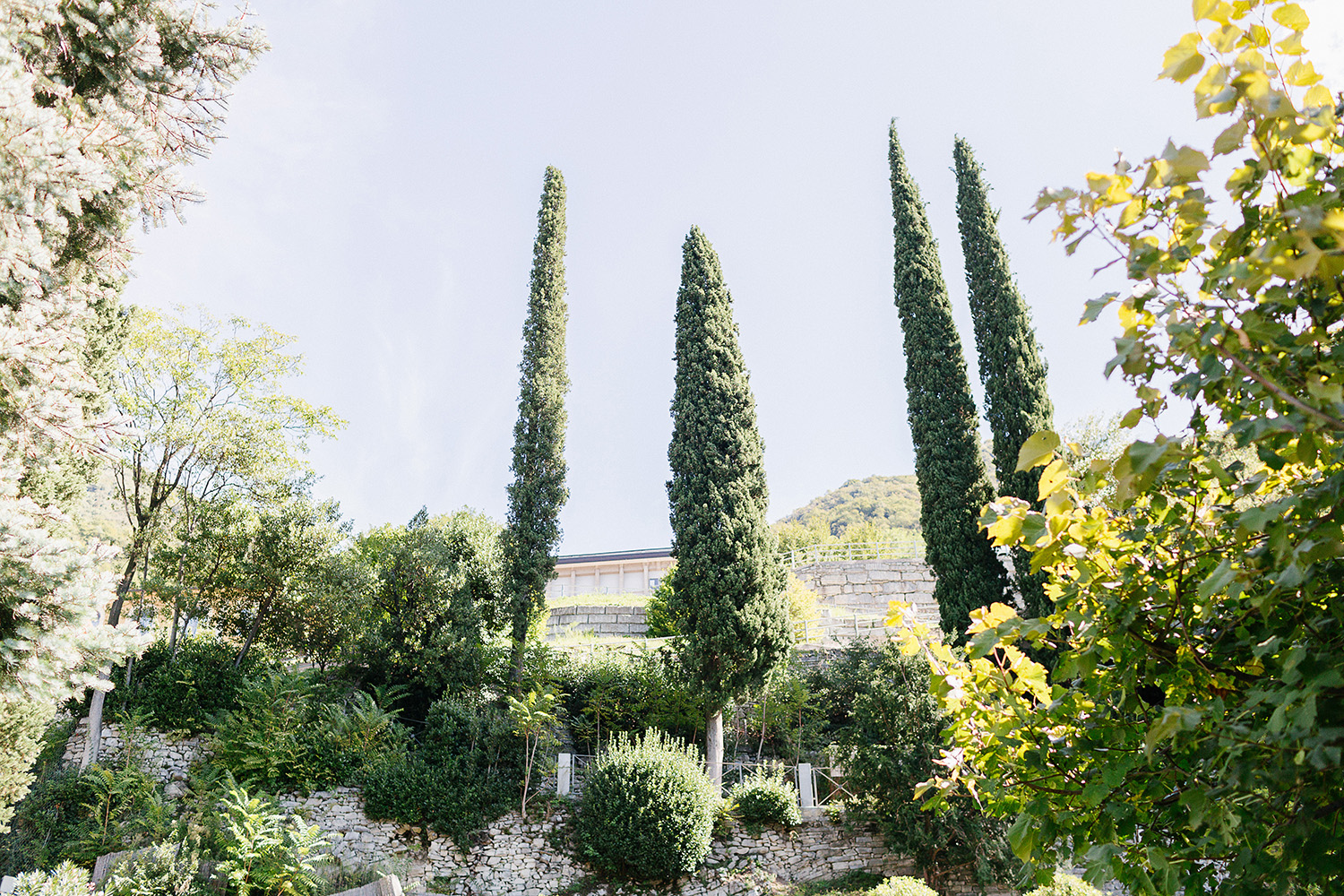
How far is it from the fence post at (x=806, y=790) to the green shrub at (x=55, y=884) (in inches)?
355

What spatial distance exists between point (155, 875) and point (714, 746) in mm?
7646

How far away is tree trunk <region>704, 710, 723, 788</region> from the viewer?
11.5m

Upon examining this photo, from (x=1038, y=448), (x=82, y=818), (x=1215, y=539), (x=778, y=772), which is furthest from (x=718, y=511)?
(x=1038, y=448)

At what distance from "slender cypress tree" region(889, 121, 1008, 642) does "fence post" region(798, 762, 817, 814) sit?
3.78m

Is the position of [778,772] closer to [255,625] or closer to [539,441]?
[539,441]

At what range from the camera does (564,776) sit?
37.7 feet

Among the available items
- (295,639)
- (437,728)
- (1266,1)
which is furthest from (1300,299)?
(295,639)

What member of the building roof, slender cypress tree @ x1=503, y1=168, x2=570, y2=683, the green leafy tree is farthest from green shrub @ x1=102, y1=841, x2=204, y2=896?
the building roof

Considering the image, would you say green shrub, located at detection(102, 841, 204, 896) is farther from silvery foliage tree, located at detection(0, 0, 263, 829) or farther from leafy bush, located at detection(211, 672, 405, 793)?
silvery foliage tree, located at detection(0, 0, 263, 829)

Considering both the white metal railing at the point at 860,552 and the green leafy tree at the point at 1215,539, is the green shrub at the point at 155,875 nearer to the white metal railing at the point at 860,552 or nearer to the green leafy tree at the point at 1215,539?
the green leafy tree at the point at 1215,539

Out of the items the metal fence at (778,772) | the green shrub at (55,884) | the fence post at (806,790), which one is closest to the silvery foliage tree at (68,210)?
the green shrub at (55,884)

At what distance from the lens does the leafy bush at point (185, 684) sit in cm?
1177

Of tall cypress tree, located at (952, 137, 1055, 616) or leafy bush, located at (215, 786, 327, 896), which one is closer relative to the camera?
leafy bush, located at (215, 786, 327, 896)

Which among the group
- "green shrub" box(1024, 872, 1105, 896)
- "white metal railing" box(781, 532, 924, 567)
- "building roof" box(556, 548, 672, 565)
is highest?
"building roof" box(556, 548, 672, 565)
